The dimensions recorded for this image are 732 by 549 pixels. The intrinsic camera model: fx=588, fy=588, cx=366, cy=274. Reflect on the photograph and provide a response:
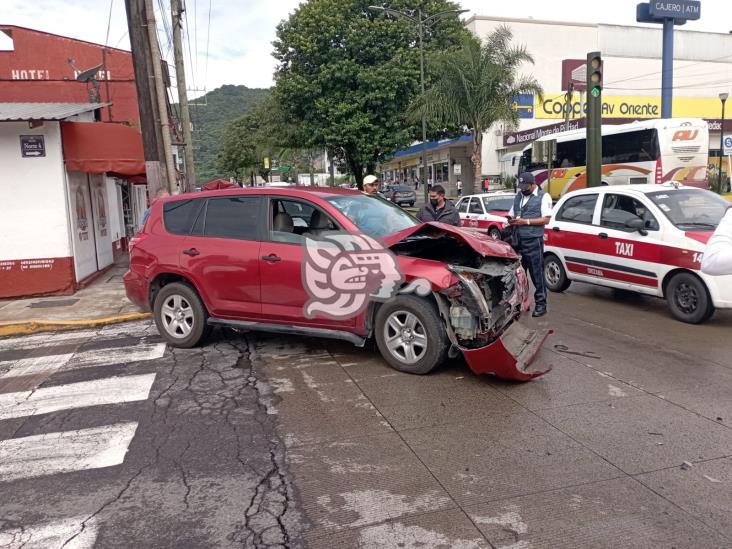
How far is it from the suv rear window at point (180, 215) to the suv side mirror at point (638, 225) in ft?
18.0

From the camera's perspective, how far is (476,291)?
4945mm

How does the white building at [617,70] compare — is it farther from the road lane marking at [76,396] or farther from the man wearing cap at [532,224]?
the road lane marking at [76,396]

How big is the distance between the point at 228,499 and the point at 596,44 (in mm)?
62984

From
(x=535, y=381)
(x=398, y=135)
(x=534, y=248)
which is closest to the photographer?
(x=535, y=381)

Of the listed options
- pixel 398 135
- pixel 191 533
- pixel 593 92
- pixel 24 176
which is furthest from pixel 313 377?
pixel 398 135

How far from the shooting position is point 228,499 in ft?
11.0

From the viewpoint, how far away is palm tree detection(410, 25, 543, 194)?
21906 mm

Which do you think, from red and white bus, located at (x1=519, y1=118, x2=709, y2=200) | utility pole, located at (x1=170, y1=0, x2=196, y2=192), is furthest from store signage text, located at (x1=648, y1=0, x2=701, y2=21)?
utility pole, located at (x1=170, y1=0, x2=196, y2=192)

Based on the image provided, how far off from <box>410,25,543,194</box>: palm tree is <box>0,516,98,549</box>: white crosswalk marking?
2087cm

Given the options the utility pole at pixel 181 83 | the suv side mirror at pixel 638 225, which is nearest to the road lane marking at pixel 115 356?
the suv side mirror at pixel 638 225

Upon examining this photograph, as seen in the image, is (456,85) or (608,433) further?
(456,85)

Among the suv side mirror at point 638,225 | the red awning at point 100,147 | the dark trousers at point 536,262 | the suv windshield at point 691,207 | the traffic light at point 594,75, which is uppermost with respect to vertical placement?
the traffic light at point 594,75

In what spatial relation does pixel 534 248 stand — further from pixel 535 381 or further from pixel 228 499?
pixel 228 499

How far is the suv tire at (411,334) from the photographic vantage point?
511cm
